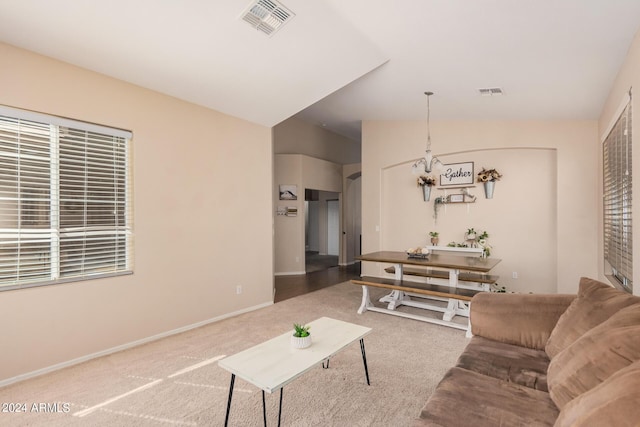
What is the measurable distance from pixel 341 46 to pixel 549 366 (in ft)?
10.0

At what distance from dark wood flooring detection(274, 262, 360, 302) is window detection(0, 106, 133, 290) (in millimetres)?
2633

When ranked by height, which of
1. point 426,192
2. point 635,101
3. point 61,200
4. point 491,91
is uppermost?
point 491,91

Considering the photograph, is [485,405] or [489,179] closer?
[485,405]

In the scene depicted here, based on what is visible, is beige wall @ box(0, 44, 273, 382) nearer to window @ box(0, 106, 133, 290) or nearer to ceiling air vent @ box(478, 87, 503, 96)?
window @ box(0, 106, 133, 290)

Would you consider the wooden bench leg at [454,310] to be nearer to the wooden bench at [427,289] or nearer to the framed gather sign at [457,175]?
the wooden bench at [427,289]

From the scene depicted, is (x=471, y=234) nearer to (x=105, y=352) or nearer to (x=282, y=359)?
(x=282, y=359)

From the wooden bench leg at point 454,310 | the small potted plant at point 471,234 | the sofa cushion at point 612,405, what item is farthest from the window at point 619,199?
the sofa cushion at point 612,405

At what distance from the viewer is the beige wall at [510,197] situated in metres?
4.64

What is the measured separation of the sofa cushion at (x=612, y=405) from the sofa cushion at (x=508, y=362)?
70 cm

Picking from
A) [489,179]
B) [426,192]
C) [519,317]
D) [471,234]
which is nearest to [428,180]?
[426,192]

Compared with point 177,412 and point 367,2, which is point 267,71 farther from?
point 177,412

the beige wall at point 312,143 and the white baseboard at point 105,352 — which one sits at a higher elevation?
the beige wall at point 312,143

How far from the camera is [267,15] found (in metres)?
2.70

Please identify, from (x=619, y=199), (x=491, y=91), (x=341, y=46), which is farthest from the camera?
(x=491, y=91)
